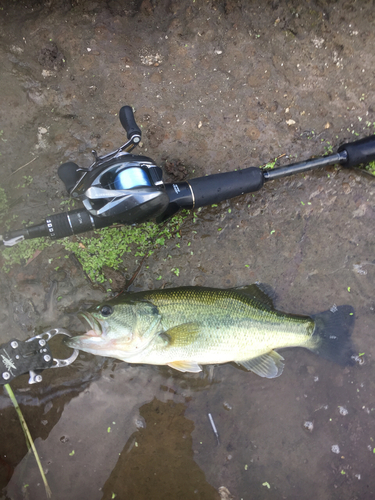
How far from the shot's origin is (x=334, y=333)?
10.9 ft

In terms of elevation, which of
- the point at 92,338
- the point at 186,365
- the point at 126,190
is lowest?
the point at 186,365

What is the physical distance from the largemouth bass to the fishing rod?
0.81 m

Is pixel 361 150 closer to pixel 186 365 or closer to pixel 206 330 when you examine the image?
pixel 206 330

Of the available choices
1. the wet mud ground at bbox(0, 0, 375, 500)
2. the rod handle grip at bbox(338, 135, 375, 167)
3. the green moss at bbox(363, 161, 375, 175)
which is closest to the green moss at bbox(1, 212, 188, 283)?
the wet mud ground at bbox(0, 0, 375, 500)

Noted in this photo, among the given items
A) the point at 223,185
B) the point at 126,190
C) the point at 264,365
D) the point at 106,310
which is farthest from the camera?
the point at 264,365

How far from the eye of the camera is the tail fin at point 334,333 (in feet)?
10.8

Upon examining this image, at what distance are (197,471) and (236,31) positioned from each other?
4670 mm

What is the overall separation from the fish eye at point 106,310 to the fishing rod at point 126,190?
2.29ft

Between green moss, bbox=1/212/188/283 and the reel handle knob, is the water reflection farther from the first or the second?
the reel handle knob

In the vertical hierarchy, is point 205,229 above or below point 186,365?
above

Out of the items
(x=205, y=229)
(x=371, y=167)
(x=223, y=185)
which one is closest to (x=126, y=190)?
(x=223, y=185)

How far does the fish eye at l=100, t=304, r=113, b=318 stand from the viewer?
291cm

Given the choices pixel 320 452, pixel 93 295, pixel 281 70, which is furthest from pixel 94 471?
pixel 281 70

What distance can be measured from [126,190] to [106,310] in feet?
3.66
